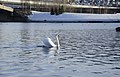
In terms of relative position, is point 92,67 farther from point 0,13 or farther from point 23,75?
point 0,13

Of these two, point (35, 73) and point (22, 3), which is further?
point (22, 3)

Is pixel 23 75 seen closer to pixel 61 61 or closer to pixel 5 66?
pixel 5 66

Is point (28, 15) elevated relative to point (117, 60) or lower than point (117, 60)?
lower

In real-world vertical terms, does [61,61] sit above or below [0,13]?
above

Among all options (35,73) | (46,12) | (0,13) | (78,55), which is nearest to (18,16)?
(0,13)

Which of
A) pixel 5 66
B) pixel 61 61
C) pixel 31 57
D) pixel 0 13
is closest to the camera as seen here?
pixel 5 66

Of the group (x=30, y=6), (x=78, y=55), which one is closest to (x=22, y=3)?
(x=30, y=6)

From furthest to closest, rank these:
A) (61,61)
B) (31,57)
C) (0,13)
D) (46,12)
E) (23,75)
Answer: (46,12) → (0,13) → (31,57) → (61,61) → (23,75)

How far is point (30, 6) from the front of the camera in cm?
19750

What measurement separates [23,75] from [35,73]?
3.25ft

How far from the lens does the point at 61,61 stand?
104ft

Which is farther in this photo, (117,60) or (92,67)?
(117,60)

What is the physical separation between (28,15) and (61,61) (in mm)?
148065

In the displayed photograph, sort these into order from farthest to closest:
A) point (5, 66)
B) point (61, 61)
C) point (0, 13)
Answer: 1. point (0, 13)
2. point (61, 61)
3. point (5, 66)
